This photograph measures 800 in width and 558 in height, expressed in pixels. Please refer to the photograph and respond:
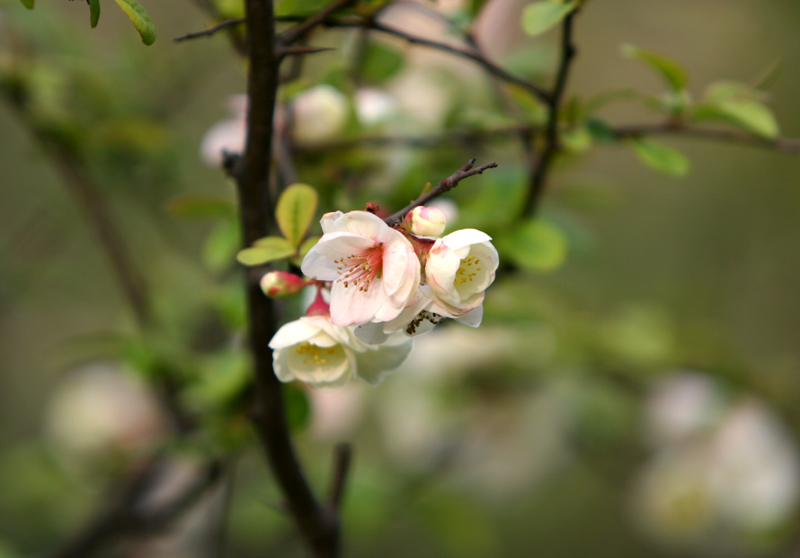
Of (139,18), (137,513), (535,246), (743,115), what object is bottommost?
(137,513)

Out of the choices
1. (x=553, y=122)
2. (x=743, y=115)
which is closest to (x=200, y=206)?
(x=553, y=122)

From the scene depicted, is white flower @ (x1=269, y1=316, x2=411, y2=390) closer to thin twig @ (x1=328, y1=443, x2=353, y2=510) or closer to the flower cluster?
the flower cluster

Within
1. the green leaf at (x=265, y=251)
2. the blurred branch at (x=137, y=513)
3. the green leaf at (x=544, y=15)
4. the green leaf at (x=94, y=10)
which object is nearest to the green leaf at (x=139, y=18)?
the green leaf at (x=94, y=10)

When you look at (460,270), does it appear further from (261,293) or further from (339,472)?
(339,472)

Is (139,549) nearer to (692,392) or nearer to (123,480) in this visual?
(123,480)

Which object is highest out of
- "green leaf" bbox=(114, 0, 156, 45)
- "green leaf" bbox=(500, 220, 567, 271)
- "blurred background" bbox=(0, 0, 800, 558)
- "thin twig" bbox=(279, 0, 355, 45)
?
"green leaf" bbox=(114, 0, 156, 45)

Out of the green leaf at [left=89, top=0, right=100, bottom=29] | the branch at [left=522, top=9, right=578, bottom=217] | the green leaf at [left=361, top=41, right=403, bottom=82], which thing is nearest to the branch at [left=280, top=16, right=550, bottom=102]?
the branch at [left=522, top=9, right=578, bottom=217]

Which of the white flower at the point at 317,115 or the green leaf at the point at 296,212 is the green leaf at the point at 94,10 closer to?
the green leaf at the point at 296,212
